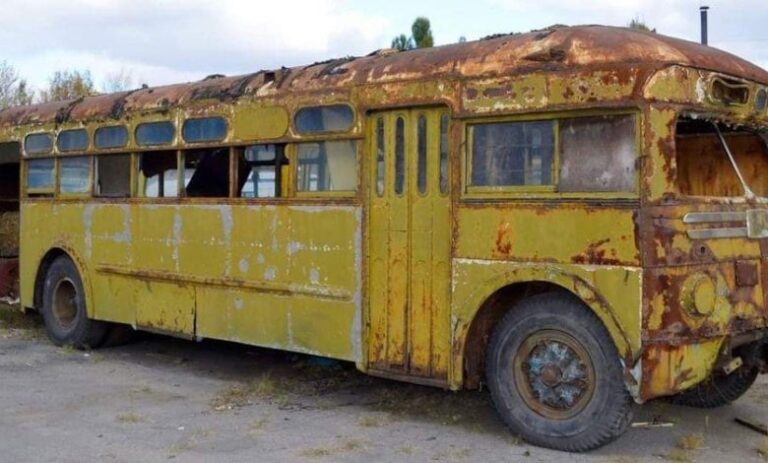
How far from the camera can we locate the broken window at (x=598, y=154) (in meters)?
5.92

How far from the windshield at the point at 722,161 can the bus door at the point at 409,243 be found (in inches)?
66.6

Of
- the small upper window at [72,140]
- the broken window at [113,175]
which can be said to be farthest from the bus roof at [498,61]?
the small upper window at [72,140]

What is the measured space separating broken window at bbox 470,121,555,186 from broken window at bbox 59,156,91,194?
5.07 m

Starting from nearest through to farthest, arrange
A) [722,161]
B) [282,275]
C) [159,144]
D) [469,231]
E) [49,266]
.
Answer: [469,231] → [722,161] → [282,275] → [159,144] → [49,266]

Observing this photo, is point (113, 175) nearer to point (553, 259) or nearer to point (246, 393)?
point (246, 393)

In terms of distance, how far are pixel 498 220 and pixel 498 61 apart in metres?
1.05

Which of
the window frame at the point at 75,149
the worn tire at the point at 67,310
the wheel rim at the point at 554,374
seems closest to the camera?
the wheel rim at the point at 554,374

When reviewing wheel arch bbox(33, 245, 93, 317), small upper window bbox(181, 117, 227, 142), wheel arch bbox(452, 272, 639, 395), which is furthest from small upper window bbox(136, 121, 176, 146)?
wheel arch bbox(452, 272, 639, 395)

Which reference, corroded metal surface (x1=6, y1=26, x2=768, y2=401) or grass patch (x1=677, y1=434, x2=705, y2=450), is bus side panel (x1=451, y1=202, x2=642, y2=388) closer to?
corroded metal surface (x1=6, y1=26, x2=768, y2=401)

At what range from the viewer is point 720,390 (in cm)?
730

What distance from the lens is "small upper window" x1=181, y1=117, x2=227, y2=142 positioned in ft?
28.0

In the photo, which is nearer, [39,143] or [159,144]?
[159,144]

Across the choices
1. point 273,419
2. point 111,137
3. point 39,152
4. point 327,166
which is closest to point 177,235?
point 111,137

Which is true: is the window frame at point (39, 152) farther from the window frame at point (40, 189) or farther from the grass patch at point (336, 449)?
the grass patch at point (336, 449)
